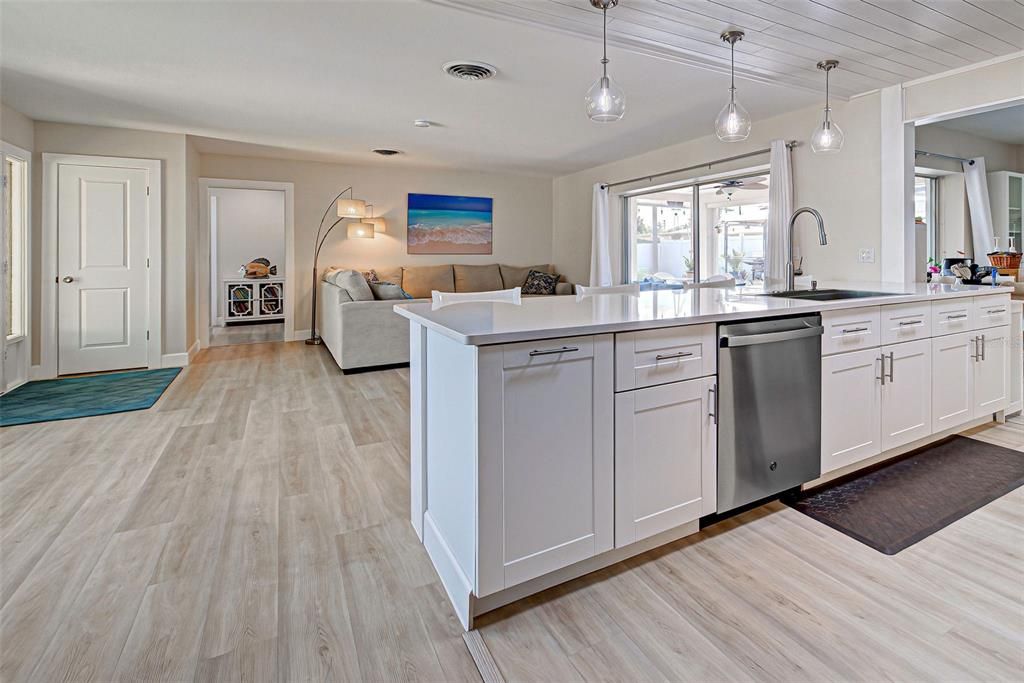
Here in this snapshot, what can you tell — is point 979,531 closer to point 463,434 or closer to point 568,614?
point 568,614

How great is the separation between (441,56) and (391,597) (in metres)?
3.00

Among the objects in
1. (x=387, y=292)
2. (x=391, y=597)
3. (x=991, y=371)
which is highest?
(x=387, y=292)

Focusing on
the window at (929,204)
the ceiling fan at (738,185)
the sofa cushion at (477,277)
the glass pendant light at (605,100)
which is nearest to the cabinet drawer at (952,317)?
the glass pendant light at (605,100)

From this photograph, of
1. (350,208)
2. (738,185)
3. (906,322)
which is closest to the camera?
(906,322)

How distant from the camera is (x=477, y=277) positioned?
24.3 ft

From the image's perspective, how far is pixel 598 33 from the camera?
2918 millimetres

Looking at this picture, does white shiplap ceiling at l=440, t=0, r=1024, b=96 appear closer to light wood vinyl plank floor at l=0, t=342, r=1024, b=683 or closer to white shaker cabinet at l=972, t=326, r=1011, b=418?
white shaker cabinet at l=972, t=326, r=1011, b=418

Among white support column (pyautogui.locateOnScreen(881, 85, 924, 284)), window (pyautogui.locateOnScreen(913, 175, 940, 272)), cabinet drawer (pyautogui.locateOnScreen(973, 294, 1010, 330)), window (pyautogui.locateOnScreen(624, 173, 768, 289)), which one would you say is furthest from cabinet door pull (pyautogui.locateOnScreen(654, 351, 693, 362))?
window (pyautogui.locateOnScreen(913, 175, 940, 272))

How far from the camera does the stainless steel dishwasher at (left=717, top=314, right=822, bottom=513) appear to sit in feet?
6.18

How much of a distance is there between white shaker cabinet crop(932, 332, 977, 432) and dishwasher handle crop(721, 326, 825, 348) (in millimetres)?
1076

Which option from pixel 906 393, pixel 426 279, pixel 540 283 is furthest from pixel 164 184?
pixel 906 393

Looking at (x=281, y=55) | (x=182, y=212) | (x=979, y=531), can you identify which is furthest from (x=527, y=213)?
(x=979, y=531)

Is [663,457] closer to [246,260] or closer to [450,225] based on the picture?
[450,225]

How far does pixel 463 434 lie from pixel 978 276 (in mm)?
4206
